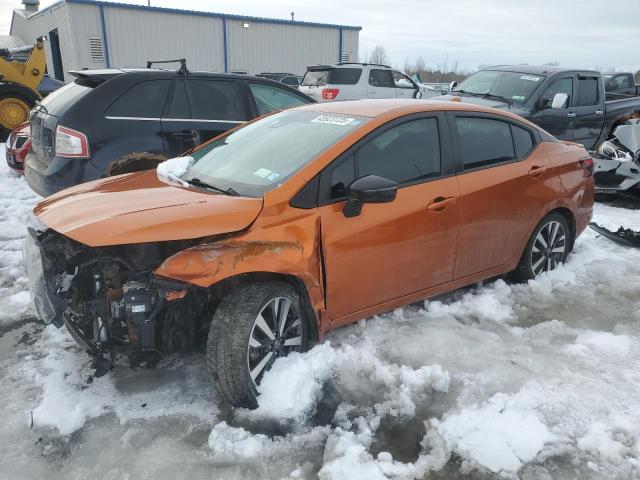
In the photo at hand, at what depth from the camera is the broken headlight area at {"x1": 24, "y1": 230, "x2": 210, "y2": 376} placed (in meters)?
2.70

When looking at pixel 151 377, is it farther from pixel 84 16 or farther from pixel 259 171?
pixel 84 16

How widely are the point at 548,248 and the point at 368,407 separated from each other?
8.50ft

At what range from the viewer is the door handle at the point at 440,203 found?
352cm

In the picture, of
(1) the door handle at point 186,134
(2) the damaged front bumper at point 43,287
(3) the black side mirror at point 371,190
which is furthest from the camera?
(1) the door handle at point 186,134

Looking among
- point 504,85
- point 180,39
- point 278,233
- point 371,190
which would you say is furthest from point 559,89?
point 180,39

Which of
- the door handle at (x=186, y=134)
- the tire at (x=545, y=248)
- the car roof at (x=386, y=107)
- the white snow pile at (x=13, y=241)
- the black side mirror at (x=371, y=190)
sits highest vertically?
the car roof at (x=386, y=107)

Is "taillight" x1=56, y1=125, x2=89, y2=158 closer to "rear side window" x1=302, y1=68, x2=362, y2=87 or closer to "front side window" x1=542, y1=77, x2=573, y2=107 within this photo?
"front side window" x1=542, y1=77, x2=573, y2=107

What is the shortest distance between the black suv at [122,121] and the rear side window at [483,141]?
2.85 metres

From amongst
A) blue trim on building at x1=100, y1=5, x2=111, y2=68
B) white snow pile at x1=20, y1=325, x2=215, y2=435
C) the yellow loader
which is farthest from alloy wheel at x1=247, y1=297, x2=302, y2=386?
blue trim on building at x1=100, y1=5, x2=111, y2=68

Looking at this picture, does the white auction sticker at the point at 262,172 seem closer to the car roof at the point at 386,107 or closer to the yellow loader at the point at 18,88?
the car roof at the point at 386,107

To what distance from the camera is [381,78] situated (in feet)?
47.0

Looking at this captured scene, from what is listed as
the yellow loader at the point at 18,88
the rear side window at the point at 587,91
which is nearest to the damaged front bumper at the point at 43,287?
the rear side window at the point at 587,91

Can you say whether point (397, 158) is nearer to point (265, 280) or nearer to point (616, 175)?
point (265, 280)

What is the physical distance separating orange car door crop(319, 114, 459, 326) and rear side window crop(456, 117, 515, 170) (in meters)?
0.21
